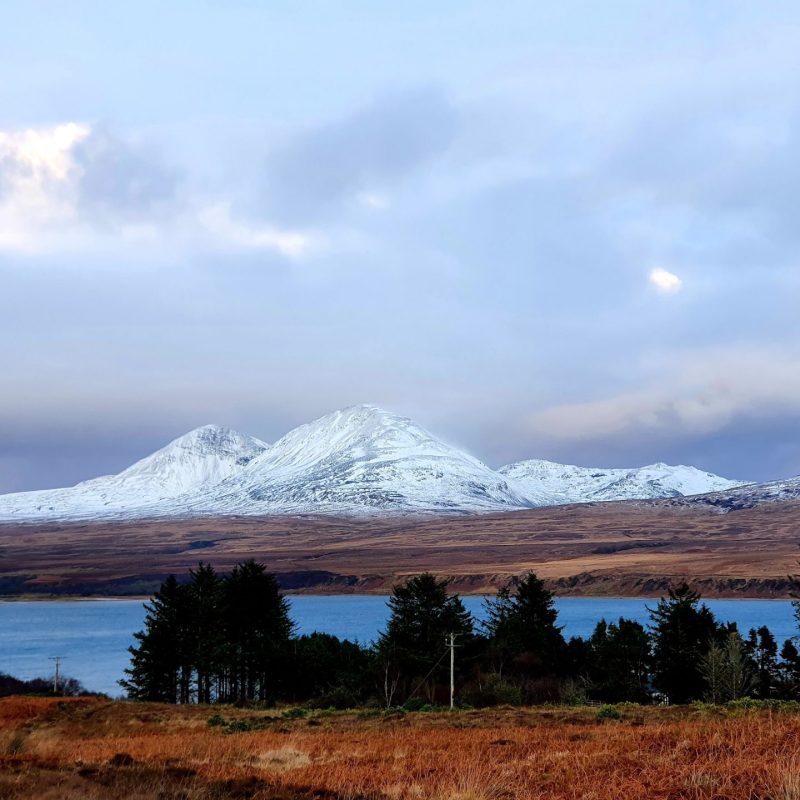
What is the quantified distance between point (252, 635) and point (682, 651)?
31.1 metres

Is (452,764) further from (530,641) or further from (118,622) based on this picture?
(118,622)

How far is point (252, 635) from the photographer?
63.5m

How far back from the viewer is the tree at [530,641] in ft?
200

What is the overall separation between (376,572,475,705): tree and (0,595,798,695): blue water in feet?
53.9

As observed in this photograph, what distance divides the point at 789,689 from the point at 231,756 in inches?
1940

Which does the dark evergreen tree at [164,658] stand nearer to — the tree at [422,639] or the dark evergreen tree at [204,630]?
the dark evergreen tree at [204,630]

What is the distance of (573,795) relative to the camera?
10.4 meters

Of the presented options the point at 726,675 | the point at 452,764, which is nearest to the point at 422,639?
the point at 726,675

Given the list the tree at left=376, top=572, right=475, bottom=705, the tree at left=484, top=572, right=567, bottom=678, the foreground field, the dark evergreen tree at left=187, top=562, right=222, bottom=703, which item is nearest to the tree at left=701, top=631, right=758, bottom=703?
the tree at left=484, top=572, right=567, bottom=678

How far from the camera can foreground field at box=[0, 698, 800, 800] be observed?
10.5 meters

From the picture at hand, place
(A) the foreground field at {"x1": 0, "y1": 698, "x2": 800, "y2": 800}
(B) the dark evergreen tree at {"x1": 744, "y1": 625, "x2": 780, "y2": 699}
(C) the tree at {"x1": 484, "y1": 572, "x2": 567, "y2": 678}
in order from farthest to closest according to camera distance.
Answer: (C) the tree at {"x1": 484, "y1": 572, "x2": 567, "y2": 678}
(B) the dark evergreen tree at {"x1": 744, "y1": 625, "x2": 780, "y2": 699}
(A) the foreground field at {"x1": 0, "y1": 698, "x2": 800, "y2": 800}

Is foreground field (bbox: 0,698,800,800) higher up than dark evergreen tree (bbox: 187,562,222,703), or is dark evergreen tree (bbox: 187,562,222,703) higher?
foreground field (bbox: 0,698,800,800)

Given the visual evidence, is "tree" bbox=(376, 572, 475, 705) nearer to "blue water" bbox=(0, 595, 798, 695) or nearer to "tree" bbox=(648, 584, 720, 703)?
"tree" bbox=(648, 584, 720, 703)

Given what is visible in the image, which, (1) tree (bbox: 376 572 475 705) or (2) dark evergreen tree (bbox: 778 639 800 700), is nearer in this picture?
(2) dark evergreen tree (bbox: 778 639 800 700)
